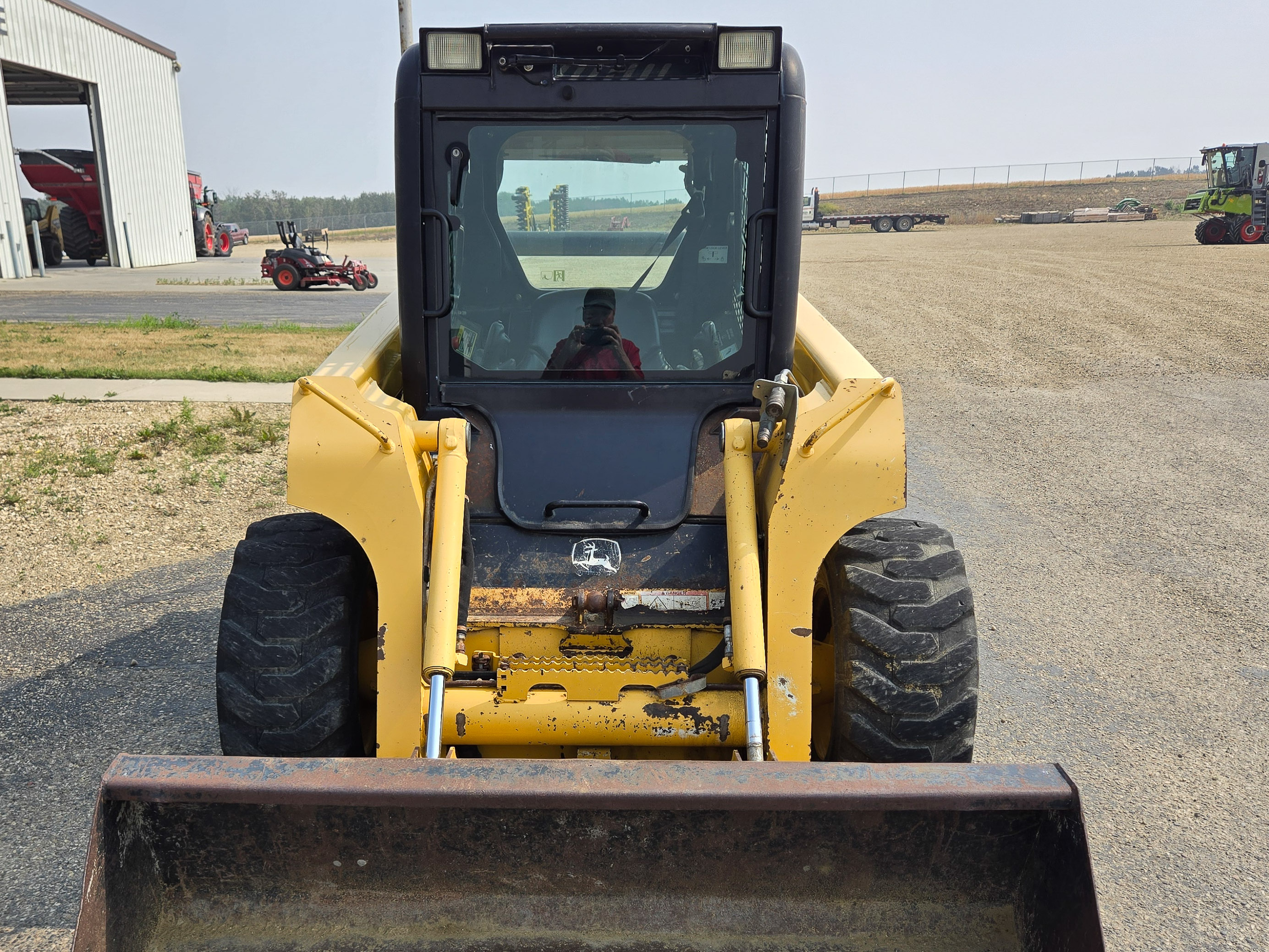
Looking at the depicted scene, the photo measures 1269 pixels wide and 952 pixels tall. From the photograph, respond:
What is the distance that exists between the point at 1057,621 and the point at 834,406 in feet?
10.6

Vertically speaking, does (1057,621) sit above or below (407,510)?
below

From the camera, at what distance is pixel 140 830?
238 centimetres

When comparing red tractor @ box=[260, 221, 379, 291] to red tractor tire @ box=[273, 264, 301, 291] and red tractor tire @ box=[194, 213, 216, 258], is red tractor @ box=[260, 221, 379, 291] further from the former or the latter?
red tractor tire @ box=[194, 213, 216, 258]

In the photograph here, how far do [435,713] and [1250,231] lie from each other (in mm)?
34033

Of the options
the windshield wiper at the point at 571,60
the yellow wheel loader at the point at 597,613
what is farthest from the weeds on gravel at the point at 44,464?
the windshield wiper at the point at 571,60

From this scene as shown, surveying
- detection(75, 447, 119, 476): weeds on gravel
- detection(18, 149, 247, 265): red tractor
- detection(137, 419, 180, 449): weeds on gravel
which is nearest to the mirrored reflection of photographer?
detection(75, 447, 119, 476): weeds on gravel

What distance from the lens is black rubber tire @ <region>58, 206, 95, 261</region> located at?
31.6m

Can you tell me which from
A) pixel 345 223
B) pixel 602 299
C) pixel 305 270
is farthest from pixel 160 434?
pixel 345 223

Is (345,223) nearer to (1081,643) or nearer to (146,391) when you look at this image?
(146,391)

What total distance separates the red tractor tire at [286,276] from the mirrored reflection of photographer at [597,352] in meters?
22.5

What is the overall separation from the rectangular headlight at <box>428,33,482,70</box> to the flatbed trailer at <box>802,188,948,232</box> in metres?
43.6

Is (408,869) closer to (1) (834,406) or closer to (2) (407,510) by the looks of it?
(2) (407,510)

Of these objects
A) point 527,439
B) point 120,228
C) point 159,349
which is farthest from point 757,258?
point 120,228

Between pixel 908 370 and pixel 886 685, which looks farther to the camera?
pixel 908 370
